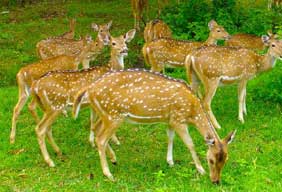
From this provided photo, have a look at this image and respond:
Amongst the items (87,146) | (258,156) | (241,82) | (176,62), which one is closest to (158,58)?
(176,62)

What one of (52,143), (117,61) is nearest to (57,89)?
(52,143)

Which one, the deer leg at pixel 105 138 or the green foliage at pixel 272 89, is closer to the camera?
the deer leg at pixel 105 138

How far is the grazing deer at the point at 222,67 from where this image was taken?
10.5 metres

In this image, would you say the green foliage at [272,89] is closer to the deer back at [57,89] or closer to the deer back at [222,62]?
the deer back at [222,62]

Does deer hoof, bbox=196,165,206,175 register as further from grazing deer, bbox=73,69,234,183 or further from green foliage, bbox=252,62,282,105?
green foliage, bbox=252,62,282,105

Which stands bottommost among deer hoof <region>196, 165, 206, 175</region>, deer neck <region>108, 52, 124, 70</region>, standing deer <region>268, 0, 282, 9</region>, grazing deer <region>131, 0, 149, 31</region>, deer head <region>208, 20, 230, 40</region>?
standing deer <region>268, 0, 282, 9</region>

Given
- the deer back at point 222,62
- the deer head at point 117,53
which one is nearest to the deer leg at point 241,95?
the deer back at point 222,62

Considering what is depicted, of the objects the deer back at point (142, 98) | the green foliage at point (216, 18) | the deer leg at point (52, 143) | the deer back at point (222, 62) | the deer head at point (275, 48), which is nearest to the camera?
the deer back at point (142, 98)

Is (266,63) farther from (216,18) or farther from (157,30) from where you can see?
(216,18)

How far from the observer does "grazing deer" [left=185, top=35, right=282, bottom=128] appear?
10.5 m

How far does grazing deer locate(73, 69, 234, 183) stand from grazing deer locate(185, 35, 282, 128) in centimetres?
199

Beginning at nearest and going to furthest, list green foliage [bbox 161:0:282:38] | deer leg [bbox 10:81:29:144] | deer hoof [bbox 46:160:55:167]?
deer hoof [bbox 46:160:55:167], deer leg [bbox 10:81:29:144], green foliage [bbox 161:0:282:38]

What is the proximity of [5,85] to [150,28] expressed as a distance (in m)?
3.53

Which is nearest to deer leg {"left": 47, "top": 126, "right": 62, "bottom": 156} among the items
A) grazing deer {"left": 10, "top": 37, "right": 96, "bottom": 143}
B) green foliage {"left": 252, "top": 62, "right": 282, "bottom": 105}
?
grazing deer {"left": 10, "top": 37, "right": 96, "bottom": 143}
